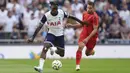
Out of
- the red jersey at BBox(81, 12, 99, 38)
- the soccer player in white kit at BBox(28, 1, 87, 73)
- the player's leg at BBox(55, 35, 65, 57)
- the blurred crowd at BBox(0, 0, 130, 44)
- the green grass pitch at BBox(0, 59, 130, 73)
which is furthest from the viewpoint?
the blurred crowd at BBox(0, 0, 130, 44)

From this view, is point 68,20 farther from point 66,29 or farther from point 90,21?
point 90,21

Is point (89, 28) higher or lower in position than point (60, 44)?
higher

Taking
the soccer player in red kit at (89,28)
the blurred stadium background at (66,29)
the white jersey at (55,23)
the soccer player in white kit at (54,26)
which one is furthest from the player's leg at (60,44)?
the blurred stadium background at (66,29)

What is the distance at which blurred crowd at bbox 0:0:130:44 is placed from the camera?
27.2m

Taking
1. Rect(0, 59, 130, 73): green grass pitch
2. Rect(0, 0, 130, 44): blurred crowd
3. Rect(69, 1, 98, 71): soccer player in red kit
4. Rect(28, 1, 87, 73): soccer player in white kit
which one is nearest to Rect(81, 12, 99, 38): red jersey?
Rect(69, 1, 98, 71): soccer player in red kit

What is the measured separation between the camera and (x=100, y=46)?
28.6m

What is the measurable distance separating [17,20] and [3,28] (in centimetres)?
91

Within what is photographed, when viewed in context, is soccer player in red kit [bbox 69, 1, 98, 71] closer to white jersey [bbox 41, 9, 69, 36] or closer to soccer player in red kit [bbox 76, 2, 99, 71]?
soccer player in red kit [bbox 76, 2, 99, 71]

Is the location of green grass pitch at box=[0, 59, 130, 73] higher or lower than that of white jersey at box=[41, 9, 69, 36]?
lower

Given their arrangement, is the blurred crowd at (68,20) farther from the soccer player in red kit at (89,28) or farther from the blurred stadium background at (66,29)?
the soccer player in red kit at (89,28)

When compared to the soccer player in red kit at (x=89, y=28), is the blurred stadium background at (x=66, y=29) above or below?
above

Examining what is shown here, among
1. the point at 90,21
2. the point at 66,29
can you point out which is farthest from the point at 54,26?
the point at 66,29

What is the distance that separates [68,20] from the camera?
27.7 m

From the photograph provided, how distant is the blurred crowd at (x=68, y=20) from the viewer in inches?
1072
